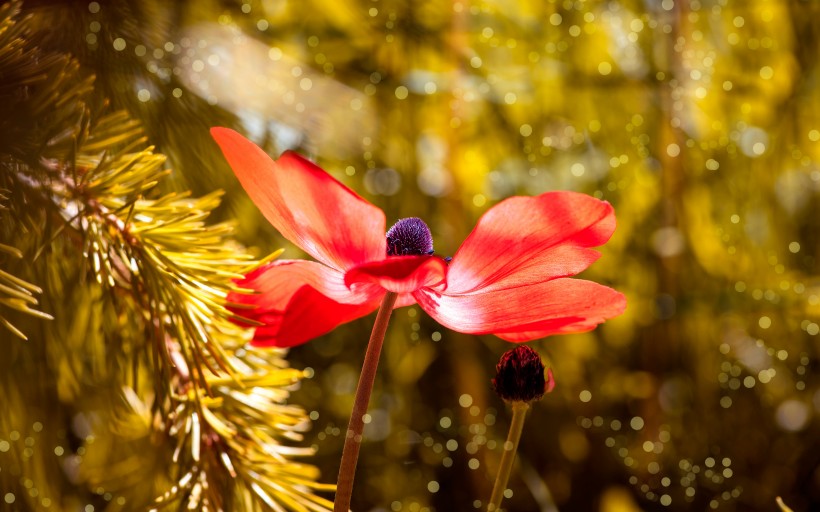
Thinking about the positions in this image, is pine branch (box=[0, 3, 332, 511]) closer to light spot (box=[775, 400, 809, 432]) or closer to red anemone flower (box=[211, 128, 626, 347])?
red anemone flower (box=[211, 128, 626, 347])

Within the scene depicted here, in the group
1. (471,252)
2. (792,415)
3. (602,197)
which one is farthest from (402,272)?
(792,415)

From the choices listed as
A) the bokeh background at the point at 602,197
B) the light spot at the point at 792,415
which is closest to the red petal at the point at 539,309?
the bokeh background at the point at 602,197

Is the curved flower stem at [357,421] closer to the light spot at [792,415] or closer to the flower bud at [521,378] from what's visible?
the flower bud at [521,378]

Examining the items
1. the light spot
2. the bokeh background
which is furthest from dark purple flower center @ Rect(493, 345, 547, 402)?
the light spot

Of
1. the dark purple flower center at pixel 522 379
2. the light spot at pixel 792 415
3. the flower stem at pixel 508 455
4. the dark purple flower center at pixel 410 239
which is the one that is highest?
the dark purple flower center at pixel 410 239

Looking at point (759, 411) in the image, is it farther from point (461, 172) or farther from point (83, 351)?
point (83, 351)

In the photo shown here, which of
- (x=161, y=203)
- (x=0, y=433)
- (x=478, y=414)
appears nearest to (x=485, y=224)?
(x=161, y=203)
